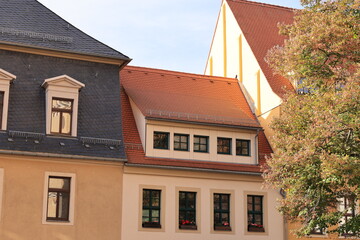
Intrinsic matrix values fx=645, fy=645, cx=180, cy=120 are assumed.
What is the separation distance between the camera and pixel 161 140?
27.5 m

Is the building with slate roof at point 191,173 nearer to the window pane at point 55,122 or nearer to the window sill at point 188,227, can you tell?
the window sill at point 188,227

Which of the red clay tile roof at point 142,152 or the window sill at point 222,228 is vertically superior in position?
the red clay tile roof at point 142,152

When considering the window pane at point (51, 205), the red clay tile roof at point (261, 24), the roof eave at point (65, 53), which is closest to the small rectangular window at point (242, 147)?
the red clay tile roof at point (261, 24)

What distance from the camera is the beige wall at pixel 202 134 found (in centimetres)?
2727

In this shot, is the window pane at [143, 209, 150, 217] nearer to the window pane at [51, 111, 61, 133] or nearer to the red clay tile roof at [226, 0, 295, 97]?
the window pane at [51, 111, 61, 133]

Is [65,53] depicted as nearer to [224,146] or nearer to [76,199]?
[76,199]

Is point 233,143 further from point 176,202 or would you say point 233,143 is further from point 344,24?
point 344,24

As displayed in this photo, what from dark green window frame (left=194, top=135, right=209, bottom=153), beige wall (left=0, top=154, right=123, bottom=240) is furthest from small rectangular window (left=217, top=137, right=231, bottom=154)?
beige wall (left=0, top=154, right=123, bottom=240)

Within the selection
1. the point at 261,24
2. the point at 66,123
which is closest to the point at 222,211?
the point at 66,123

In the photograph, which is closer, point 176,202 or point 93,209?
point 93,209

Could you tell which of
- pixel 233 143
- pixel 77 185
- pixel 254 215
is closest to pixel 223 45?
pixel 233 143

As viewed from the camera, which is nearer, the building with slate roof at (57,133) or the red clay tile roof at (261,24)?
the building with slate roof at (57,133)

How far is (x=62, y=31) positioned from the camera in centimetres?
2786

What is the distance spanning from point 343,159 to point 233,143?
9.24 metres
